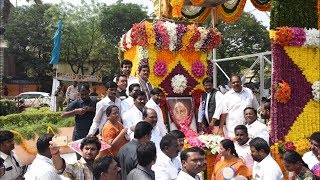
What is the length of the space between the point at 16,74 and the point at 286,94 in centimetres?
3769

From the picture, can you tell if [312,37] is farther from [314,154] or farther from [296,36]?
[314,154]

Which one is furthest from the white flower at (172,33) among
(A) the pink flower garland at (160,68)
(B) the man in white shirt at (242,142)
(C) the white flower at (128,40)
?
(B) the man in white shirt at (242,142)

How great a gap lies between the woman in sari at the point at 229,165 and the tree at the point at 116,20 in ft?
106

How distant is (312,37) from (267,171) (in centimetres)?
350

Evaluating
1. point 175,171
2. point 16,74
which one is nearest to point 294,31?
point 175,171

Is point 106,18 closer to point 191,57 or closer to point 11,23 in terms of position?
point 11,23

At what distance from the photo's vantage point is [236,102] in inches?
295

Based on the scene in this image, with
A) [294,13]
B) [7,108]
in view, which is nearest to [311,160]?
[294,13]

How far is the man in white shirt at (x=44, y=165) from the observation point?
3914 mm

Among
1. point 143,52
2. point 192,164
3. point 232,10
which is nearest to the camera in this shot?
point 192,164

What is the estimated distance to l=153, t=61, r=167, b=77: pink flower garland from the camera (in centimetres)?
883

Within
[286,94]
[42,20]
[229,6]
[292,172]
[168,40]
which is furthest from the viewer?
[42,20]

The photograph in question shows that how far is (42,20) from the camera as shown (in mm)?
38625

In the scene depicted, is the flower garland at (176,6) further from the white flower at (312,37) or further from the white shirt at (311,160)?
the white shirt at (311,160)
